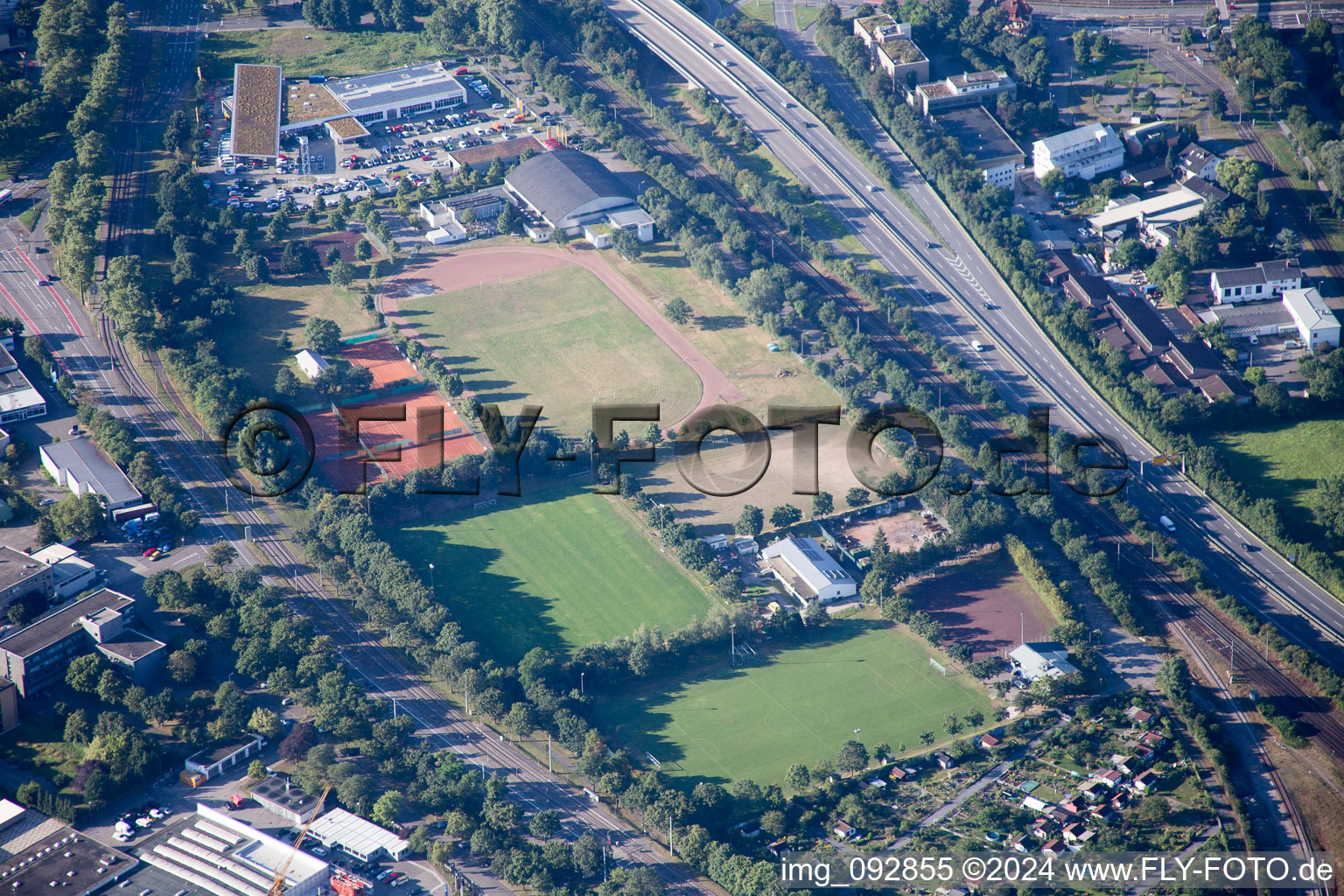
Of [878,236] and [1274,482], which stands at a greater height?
[878,236]

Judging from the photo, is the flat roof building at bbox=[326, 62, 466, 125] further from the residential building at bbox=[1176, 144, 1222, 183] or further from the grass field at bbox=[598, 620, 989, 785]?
the grass field at bbox=[598, 620, 989, 785]

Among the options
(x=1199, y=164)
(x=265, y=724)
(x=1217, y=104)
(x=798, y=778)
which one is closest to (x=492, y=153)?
(x=1199, y=164)

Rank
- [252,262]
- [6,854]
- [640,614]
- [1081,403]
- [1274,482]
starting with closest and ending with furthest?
1. [6,854]
2. [640,614]
3. [1274,482]
4. [1081,403]
5. [252,262]

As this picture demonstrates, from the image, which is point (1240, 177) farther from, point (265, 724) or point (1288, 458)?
point (265, 724)

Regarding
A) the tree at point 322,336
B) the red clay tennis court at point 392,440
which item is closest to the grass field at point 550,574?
the red clay tennis court at point 392,440

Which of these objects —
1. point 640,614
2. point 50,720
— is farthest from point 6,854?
point 640,614

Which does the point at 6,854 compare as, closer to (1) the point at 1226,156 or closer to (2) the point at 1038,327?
(2) the point at 1038,327

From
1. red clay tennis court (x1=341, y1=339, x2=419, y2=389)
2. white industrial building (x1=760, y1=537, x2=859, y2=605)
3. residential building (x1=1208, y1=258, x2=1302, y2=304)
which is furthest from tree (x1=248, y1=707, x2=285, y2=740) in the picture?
residential building (x1=1208, y1=258, x2=1302, y2=304)
